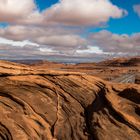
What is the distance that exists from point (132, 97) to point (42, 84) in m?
6.08

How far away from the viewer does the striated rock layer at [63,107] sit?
1720 centimetres

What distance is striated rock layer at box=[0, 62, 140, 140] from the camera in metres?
17.2

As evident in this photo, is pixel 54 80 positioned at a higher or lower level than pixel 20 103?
higher

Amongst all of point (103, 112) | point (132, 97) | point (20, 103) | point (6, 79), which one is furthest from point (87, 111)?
point (6, 79)

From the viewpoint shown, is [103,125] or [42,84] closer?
[103,125]

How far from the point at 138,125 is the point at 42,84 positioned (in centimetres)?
708

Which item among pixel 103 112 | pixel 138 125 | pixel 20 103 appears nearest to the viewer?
pixel 138 125

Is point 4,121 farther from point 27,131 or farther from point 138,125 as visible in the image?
point 138,125

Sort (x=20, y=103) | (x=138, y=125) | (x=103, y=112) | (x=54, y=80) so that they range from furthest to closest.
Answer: (x=54, y=80)
(x=20, y=103)
(x=103, y=112)
(x=138, y=125)

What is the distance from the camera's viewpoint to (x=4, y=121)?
18.1 metres

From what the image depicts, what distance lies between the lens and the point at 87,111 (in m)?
19.3

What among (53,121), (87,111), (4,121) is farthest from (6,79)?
(87,111)

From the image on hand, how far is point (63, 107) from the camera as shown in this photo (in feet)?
65.3

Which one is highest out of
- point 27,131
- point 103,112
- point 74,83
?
point 74,83
